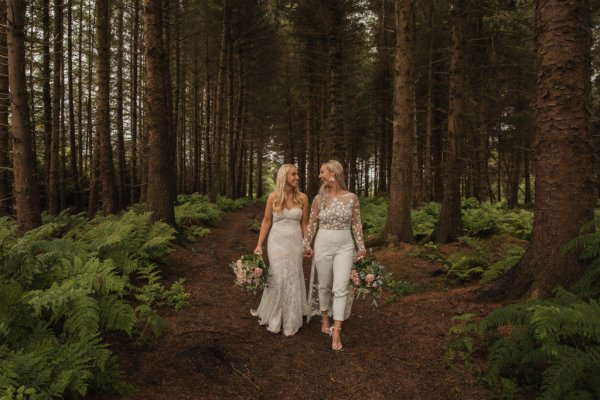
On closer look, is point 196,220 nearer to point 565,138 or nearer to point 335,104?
point 335,104

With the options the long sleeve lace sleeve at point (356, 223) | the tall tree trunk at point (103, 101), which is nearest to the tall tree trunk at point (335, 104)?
the tall tree trunk at point (103, 101)

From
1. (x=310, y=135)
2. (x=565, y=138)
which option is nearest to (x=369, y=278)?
(x=565, y=138)

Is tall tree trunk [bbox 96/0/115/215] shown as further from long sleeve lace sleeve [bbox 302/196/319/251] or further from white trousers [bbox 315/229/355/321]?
white trousers [bbox 315/229/355/321]

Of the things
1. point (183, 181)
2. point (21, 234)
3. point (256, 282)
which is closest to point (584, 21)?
point (256, 282)

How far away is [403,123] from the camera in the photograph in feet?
33.2

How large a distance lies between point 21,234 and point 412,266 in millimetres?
8007

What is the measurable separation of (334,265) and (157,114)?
21.0 ft

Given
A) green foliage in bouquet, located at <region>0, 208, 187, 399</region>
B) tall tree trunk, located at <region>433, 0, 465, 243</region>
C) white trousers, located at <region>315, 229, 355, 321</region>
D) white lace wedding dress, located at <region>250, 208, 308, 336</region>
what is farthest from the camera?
tall tree trunk, located at <region>433, 0, 465, 243</region>

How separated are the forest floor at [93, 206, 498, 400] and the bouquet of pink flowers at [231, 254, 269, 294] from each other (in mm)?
633

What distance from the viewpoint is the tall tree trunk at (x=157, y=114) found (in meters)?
9.50

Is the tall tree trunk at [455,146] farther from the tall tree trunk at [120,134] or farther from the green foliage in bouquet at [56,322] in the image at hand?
the tall tree trunk at [120,134]

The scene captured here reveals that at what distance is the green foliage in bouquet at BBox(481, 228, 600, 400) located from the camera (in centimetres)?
308

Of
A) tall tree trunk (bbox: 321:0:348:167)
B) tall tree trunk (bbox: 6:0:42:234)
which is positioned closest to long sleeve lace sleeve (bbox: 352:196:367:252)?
tall tree trunk (bbox: 6:0:42:234)

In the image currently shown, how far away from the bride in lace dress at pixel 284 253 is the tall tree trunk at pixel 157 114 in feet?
16.4
